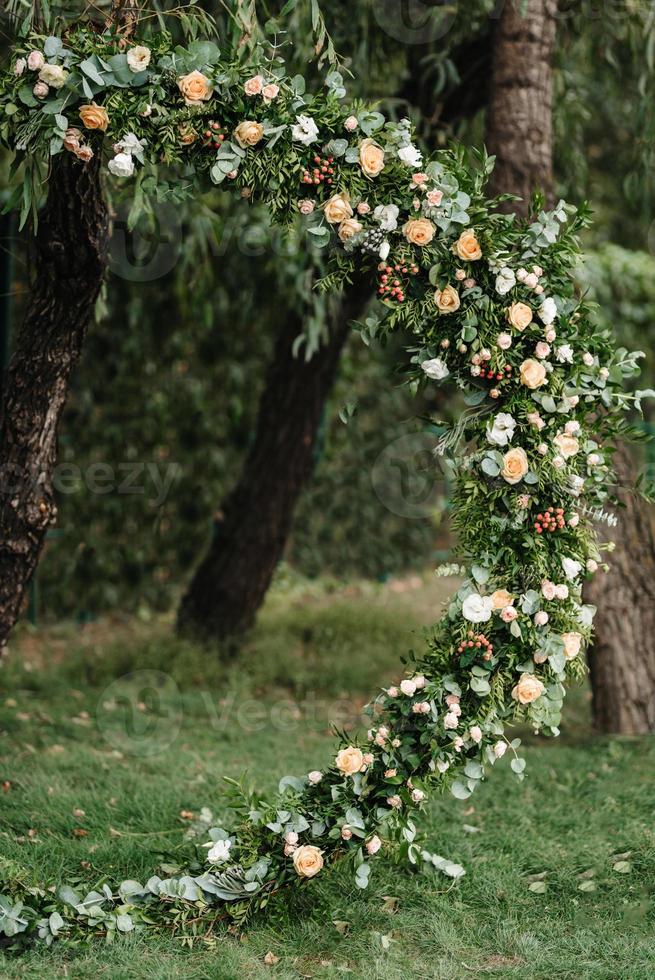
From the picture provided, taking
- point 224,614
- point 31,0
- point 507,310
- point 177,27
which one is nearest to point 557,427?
point 507,310

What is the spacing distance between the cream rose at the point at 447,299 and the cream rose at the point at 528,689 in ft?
3.37

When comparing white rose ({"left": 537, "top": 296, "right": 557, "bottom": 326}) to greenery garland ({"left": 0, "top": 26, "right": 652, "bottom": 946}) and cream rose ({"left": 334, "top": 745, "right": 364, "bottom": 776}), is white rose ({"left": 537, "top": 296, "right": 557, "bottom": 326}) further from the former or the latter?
cream rose ({"left": 334, "top": 745, "right": 364, "bottom": 776})

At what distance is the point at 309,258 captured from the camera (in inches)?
183

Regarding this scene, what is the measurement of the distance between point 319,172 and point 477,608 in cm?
126

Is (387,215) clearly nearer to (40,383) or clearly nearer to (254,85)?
(254,85)

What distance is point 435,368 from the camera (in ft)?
9.54

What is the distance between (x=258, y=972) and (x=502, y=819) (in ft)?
4.23

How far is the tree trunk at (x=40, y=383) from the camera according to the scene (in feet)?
10.6

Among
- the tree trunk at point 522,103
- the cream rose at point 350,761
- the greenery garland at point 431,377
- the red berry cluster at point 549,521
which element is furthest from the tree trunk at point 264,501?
the cream rose at point 350,761

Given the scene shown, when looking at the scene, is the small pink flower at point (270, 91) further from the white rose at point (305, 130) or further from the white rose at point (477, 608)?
the white rose at point (477, 608)

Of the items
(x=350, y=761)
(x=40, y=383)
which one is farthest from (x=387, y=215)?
(x=350, y=761)

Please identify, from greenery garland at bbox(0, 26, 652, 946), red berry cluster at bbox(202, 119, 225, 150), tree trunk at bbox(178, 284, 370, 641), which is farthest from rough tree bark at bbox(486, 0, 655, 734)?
red berry cluster at bbox(202, 119, 225, 150)

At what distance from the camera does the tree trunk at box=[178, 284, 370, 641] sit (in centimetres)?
565

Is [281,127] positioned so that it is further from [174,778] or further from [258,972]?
[174,778]
